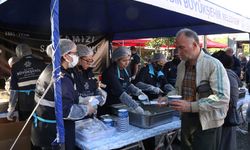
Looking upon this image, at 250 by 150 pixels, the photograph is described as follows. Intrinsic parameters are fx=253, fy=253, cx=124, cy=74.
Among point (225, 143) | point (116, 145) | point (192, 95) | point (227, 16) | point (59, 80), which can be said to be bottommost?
point (225, 143)

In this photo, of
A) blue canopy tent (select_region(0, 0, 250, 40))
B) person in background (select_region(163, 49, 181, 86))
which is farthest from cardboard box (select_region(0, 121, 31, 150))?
person in background (select_region(163, 49, 181, 86))

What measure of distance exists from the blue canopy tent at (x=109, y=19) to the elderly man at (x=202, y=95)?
99cm

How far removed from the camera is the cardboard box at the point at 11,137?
2672 millimetres

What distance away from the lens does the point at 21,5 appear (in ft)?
11.3

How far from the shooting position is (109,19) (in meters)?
4.74

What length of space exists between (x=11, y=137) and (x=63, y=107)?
134cm

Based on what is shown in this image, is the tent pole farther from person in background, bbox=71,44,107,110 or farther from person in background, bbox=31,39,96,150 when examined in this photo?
person in background, bbox=71,44,107,110

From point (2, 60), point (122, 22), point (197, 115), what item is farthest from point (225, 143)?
point (2, 60)

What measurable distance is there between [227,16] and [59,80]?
227cm

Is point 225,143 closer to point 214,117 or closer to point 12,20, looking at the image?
point 214,117

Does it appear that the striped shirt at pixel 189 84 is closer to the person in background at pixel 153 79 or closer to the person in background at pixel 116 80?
the person in background at pixel 116 80

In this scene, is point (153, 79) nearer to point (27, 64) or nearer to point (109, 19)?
point (109, 19)

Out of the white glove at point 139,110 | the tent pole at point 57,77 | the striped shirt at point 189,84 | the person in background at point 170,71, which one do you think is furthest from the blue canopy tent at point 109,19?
the tent pole at point 57,77

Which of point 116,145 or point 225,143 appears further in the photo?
point 225,143
